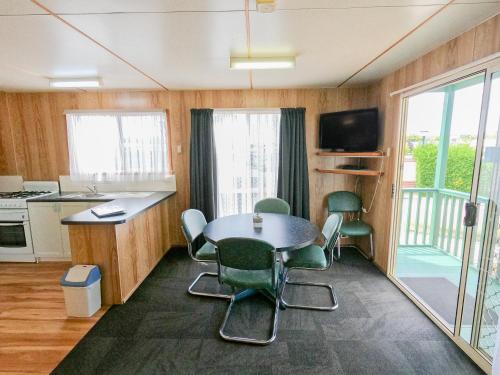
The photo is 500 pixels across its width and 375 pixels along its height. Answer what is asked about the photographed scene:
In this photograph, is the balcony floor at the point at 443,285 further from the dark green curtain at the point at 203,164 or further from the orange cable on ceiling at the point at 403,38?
the dark green curtain at the point at 203,164

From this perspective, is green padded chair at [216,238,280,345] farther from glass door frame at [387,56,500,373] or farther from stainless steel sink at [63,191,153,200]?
stainless steel sink at [63,191,153,200]

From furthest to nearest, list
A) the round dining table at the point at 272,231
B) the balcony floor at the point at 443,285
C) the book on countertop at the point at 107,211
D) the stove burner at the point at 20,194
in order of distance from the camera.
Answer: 1. the stove burner at the point at 20,194
2. the book on countertop at the point at 107,211
3. the round dining table at the point at 272,231
4. the balcony floor at the point at 443,285

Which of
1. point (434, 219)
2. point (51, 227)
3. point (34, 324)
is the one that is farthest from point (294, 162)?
point (51, 227)

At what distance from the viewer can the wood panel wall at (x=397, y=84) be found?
1.78 metres

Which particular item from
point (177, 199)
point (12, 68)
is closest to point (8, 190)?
point (12, 68)

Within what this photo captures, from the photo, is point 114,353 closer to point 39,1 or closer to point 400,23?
point 39,1

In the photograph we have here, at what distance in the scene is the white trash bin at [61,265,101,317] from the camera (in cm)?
228

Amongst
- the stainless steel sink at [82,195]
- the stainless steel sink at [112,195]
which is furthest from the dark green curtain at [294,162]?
the stainless steel sink at [82,195]

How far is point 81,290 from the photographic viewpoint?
2287 mm

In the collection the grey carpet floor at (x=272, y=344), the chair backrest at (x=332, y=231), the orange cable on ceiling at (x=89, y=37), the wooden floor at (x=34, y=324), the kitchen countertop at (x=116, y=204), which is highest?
the orange cable on ceiling at (x=89, y=37)

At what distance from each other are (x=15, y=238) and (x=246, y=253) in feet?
11.3

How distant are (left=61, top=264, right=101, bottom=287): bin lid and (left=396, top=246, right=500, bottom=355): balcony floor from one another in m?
3.14

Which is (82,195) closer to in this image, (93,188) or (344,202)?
(93,188)

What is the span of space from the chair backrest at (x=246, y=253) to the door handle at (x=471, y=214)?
1.43 meters
